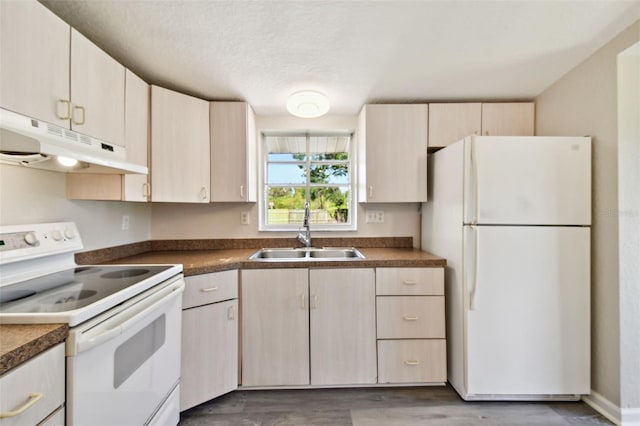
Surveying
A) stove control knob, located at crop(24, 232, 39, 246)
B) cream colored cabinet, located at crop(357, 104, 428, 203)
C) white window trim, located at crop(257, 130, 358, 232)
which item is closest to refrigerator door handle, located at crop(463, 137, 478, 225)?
cream colored cabinet, located at crop(357, 104, 428, 203)

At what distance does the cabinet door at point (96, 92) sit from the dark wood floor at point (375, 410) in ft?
5.61

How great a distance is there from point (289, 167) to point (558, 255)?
7.03 feet

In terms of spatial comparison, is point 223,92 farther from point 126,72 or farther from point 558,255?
point 558,255

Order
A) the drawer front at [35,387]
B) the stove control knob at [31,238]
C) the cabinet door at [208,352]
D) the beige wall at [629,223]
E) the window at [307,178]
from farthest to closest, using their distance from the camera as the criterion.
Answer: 1. the window at [307,178]
2. the cabinet door at [208,352]
3. the beige wall at [629,223]
4. the stove control knob at [31,238]
5. the drawer front at [35,387]

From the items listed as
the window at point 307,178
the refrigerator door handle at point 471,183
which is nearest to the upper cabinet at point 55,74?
the window at point 307,178

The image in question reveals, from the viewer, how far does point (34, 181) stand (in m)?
1.33

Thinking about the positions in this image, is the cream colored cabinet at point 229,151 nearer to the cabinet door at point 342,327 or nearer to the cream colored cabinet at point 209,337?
the cream colored cabinet at point 209,337

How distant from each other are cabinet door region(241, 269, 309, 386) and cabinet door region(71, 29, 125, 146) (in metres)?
1.12

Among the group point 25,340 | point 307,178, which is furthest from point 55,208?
point 307,178

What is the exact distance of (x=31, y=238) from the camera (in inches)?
47.7

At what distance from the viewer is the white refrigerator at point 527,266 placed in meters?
1.56

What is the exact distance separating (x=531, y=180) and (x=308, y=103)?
5.02ft

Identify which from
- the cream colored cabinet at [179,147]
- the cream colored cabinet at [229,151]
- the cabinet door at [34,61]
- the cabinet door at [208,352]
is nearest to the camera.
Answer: the cabinet door at [34,61]

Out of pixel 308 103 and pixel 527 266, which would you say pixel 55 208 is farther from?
pixel 527 266
